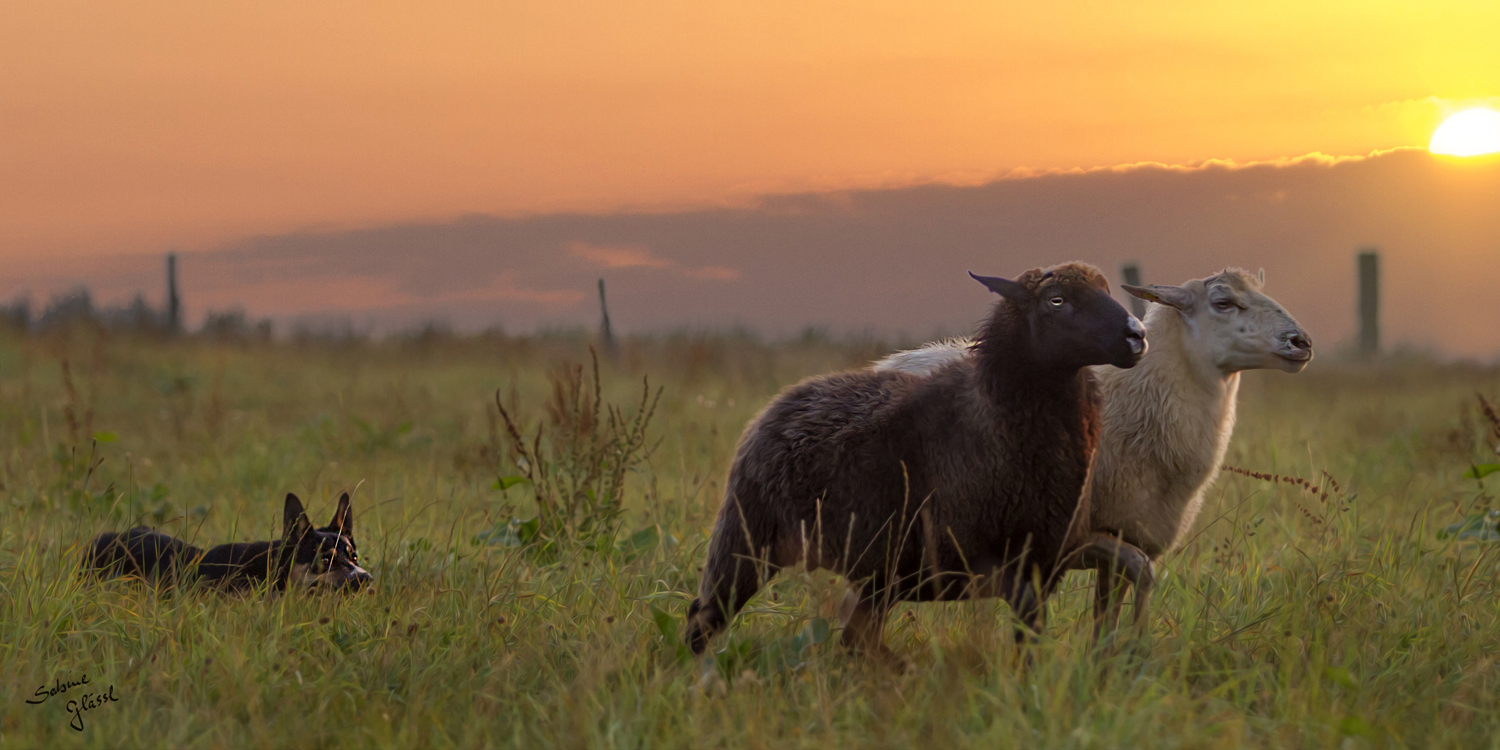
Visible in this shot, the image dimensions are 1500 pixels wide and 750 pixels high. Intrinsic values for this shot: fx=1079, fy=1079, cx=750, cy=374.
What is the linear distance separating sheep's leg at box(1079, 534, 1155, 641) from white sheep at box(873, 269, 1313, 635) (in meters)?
0.06

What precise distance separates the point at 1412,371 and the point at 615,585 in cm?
1899

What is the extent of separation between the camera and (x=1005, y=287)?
3.97 m

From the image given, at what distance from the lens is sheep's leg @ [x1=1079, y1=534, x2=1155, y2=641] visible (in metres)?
4.22

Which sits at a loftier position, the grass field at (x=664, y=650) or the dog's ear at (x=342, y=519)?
the dog's ear at (x=342, y=519)

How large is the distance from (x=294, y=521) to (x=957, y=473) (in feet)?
11.0

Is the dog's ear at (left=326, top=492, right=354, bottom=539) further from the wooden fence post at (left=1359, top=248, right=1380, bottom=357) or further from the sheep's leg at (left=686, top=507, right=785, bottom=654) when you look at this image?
the wooden fence post at (left=1359, top=248, right=1380, bottom=357)

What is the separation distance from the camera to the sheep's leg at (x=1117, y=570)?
13.8 feet

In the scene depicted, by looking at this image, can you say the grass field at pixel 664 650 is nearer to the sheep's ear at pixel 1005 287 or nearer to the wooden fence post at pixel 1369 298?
the sheep's ear at pixel 1005 287

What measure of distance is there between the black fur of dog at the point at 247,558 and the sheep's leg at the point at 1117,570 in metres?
3.25
